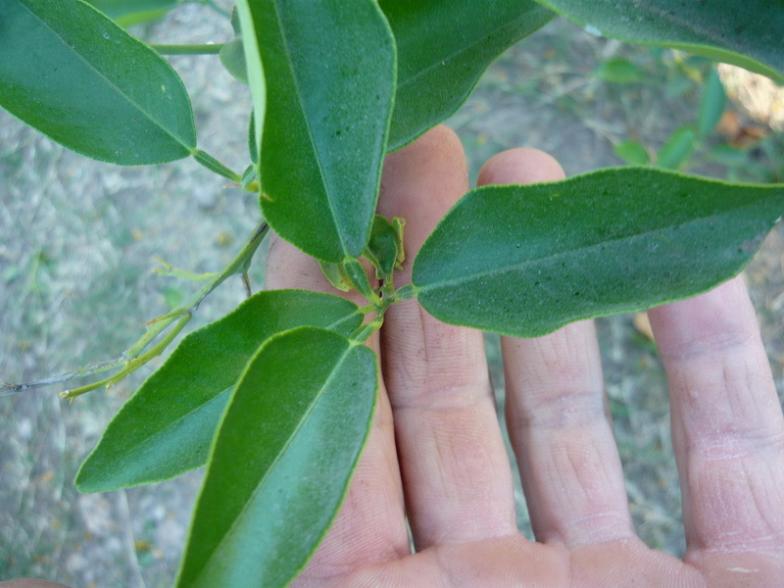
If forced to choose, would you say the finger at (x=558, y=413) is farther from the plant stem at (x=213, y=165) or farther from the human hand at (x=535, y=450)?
the plant stem at (x=213, y=165)

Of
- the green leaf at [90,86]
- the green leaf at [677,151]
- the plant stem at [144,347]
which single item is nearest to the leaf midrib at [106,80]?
the green leaf at [90,86]

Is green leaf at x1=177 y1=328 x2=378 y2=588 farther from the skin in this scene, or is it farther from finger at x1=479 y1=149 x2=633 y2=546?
finger at x1=479 y1=149 x2=633 y2=546

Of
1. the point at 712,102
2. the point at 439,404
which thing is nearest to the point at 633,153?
the point at 712,102

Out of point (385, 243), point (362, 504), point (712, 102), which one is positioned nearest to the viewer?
point (385, 243)

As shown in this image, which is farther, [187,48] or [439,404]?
[439,404]

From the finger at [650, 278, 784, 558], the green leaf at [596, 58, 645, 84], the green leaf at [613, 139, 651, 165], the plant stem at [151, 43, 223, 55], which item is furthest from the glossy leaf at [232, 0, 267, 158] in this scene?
the green leaf at [596, 58, 645, 84]

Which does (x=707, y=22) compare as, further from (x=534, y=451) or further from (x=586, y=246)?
(x=534, y=451)
